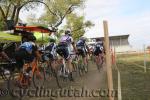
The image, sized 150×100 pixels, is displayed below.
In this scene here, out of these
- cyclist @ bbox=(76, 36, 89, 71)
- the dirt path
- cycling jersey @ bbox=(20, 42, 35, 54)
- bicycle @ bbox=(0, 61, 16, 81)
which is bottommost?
the dirt path

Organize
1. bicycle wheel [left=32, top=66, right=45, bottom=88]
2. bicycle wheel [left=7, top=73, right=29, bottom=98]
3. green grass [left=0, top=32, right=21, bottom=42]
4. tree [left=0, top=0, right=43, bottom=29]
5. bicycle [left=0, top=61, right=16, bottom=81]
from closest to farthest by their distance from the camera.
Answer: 1. bicycle wheel [left=7, top=73, right=29, bottom=98]
2. bicycle wheel [left=32, top=66, right=45, bottom=88]
3. bicycle [left=0, top=61, right=16, bottom=81]
4. green grass [left=0, top=32, right=21, bottom=42]
5. tree [left=0, top=0, right=43, bottom=29]

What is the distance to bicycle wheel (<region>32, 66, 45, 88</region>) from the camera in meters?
13.6

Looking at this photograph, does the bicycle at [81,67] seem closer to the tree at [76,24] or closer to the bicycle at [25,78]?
the bicycle at [25,78]

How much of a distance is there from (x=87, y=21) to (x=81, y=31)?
265 centimetres

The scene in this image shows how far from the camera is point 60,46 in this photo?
17.0 meters

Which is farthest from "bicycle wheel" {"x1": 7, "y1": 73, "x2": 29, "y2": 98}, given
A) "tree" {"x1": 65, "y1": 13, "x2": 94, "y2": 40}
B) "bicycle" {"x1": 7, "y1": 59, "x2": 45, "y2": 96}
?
"tree" {"x1": 65, "y1": 13, "x2": 94, "y2": 40}

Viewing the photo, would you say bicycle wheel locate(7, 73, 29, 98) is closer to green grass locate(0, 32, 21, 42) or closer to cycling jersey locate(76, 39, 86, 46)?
cycling jersey locate(76, 39, 86, 46)

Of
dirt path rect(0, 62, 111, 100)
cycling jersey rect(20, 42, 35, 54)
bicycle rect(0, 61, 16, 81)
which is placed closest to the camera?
dirt path rect(0, 62, 111, 100)

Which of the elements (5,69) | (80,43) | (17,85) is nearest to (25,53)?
(17,85)

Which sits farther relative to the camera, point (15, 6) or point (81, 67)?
point (15, 6)

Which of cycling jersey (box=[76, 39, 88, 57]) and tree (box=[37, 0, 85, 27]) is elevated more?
tree (box=[37, 0, 85, 27])

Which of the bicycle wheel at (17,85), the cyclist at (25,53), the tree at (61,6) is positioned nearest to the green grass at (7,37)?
the cyclist at (25,53)

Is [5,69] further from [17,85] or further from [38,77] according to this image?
[17,85]

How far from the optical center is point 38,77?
14023 millimetres
